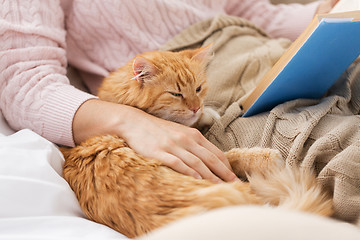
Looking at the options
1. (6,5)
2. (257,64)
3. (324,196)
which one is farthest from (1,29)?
(324,196)

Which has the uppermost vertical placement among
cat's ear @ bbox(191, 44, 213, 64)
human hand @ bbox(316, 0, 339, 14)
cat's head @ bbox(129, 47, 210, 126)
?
human hand @ bbox(316, 0, 339, 14)

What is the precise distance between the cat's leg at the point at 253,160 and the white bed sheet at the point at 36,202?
0.39 meters

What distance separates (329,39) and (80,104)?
2.43 ft

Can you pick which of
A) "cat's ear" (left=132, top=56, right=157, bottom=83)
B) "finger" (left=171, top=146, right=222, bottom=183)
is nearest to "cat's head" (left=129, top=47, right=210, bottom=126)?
"cat's ear" (left=132, top=56, right=157, bottom=83)

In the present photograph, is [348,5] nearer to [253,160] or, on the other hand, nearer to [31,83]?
[253,160]

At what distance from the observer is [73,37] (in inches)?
52.7

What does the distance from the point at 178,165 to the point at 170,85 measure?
11.3 inches

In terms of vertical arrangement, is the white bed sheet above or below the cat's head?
below

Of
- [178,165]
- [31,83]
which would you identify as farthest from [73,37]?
[178,165]

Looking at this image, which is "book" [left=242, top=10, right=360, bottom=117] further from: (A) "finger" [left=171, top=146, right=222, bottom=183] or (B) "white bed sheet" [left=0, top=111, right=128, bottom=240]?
(B) "white bed sheet" [left=0, top=111, right=128, bottom=240]

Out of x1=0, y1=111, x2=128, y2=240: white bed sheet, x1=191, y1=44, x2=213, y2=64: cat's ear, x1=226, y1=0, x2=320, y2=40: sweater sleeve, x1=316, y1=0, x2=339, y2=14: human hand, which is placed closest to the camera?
x1=0, y1=111, x2=128, y2=240: white bed sheet

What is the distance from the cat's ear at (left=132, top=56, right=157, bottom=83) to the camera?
94 cm

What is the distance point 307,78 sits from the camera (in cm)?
102

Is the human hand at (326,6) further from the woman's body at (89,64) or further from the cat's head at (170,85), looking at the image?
the cat's head at (170,85)
